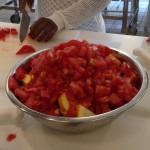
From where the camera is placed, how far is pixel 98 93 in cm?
49

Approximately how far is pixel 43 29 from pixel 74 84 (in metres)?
0.39

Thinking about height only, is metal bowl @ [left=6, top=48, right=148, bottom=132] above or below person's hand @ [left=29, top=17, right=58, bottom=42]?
above

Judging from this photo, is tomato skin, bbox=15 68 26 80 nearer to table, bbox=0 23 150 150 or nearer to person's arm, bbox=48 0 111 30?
table, bbox=0 23 150 150

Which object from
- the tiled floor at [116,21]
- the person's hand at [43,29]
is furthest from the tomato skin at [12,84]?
the tiled floor at [116,21]

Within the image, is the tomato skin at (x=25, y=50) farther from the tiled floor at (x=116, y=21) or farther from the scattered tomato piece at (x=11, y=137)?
the tiled floor at (x=116, y=21)

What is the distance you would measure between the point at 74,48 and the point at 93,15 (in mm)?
423

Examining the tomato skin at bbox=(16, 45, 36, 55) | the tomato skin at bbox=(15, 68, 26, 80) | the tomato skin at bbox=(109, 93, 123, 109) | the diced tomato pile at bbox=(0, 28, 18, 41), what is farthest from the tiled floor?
the tomato skin at bbox=(109, 93, 123, 109)

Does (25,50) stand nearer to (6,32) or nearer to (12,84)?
(6,32)

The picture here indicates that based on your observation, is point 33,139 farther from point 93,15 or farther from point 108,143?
point 93,15

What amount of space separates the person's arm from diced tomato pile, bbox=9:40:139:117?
34 centimetres

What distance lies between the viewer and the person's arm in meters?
0.85

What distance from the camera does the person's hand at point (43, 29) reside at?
0.84 meters

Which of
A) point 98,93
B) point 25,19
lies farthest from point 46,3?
point 98,93

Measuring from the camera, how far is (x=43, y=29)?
33.3 inches
